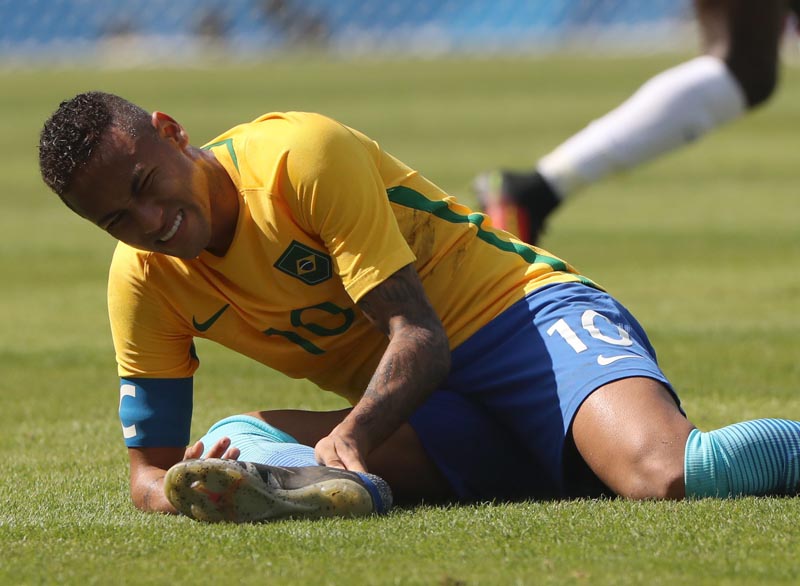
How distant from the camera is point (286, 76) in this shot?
120 feet

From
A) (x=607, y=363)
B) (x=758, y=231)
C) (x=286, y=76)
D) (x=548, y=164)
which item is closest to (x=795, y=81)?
(x=286, y=76)

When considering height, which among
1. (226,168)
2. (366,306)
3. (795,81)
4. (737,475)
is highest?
(226,168)

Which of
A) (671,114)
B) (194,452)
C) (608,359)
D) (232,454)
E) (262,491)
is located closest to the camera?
(262,491)

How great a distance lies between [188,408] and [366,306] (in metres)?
0.76

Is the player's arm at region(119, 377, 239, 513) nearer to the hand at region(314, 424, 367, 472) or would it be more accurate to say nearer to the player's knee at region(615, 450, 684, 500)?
the hand at region(314, 424, 367, 472)

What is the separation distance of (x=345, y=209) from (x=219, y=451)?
78 centimetres

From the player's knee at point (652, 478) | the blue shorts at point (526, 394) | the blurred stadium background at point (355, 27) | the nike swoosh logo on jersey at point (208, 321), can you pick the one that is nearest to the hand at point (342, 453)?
the blue shorts at point (526, 394)

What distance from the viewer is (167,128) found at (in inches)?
173

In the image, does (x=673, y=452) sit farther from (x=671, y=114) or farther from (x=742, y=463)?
(x=671, y=114)

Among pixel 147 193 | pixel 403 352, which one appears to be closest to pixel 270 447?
pixel 403 352

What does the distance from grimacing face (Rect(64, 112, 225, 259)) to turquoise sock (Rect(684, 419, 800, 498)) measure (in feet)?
4.96

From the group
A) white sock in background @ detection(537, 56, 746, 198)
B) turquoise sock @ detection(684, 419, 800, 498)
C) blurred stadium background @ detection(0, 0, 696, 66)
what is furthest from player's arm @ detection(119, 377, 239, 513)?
blurred stadium background @ detection(0, 0, 696, 66)

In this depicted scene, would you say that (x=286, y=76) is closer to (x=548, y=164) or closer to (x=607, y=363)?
(x=548, y=164)

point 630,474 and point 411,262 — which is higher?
point 411,262
